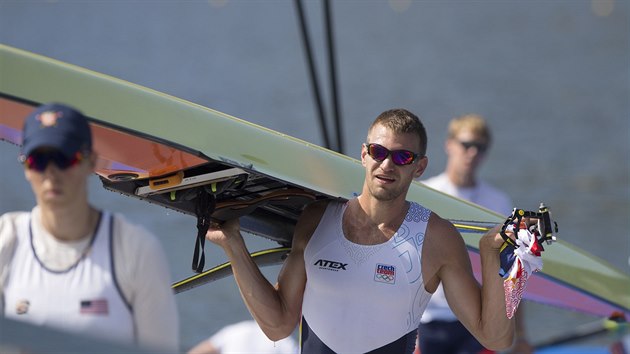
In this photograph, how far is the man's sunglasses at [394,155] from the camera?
369cm

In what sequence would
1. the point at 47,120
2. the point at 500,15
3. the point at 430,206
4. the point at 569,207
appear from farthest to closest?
the point at 500,15 < the point at 569,207 < the point at 430,206 < the point at 47,120

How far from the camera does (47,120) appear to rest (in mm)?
2855

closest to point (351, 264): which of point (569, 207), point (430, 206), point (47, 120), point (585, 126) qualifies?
point (430, 206)

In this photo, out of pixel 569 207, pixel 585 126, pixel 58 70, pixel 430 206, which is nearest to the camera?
pixel 58 70

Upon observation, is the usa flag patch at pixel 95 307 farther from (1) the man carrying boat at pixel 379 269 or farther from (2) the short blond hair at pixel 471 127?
(2) the short blond hair at pixel 471 127

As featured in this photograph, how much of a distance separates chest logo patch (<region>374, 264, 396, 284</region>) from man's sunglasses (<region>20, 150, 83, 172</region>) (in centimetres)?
127

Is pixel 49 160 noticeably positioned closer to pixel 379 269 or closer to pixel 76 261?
pixel 76 261

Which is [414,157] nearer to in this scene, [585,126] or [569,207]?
[569,207]

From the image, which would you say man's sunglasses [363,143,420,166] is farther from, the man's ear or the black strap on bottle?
the black strap on bottle

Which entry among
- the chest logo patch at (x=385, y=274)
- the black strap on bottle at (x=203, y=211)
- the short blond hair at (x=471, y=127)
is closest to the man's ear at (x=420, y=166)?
the chest logo patch at (x=385, y=274)

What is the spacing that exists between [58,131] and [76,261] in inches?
13.8

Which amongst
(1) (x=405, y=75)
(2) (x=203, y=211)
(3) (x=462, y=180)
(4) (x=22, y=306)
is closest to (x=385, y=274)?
(2) (x=203, y=211)

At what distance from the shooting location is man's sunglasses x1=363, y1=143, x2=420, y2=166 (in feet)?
12.1

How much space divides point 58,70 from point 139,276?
0.80m
